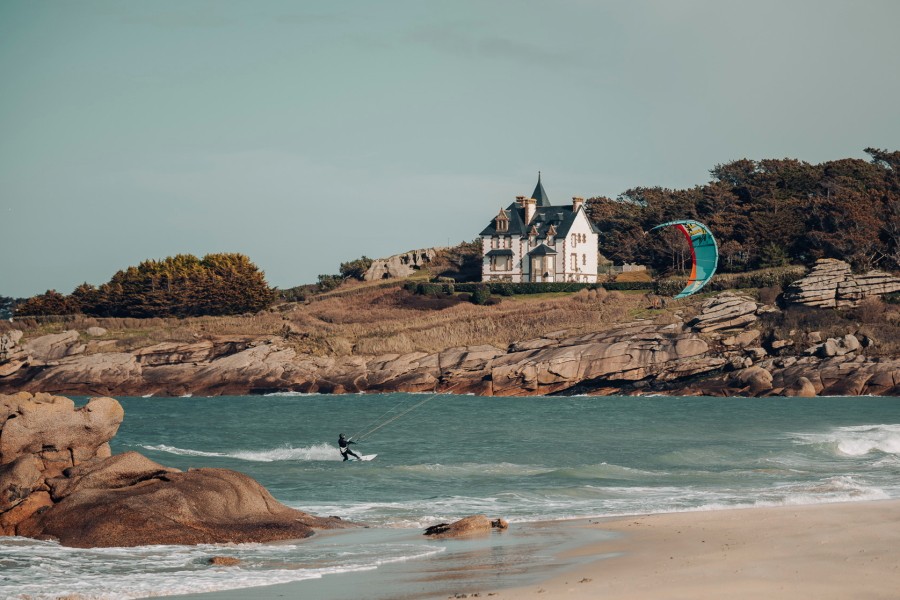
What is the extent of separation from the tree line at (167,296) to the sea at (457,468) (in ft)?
94.5

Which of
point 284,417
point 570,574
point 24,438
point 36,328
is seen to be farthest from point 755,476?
point 36,328

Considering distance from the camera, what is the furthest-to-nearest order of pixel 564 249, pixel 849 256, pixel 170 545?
pixel 564 249 → pixel 849 256 → pixel 170 545

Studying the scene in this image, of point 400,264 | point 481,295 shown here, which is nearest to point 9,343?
point 481,295

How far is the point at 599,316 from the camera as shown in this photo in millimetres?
67812

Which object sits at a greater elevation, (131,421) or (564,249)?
(564,249)

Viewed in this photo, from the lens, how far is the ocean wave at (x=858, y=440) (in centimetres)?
2942

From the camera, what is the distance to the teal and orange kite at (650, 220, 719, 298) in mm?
49797

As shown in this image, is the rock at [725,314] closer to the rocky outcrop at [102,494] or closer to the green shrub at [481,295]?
the green shrub at [481,295]

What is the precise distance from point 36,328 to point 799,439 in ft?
181

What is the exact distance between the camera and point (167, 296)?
262 ft

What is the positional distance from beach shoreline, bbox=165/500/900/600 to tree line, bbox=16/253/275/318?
64528 mm

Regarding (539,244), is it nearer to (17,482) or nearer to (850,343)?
(850,343)

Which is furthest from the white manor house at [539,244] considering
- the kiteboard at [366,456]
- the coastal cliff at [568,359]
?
the kiteboard at [366,456]

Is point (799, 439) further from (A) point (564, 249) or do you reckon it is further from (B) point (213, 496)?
(A) point (564, 249)
